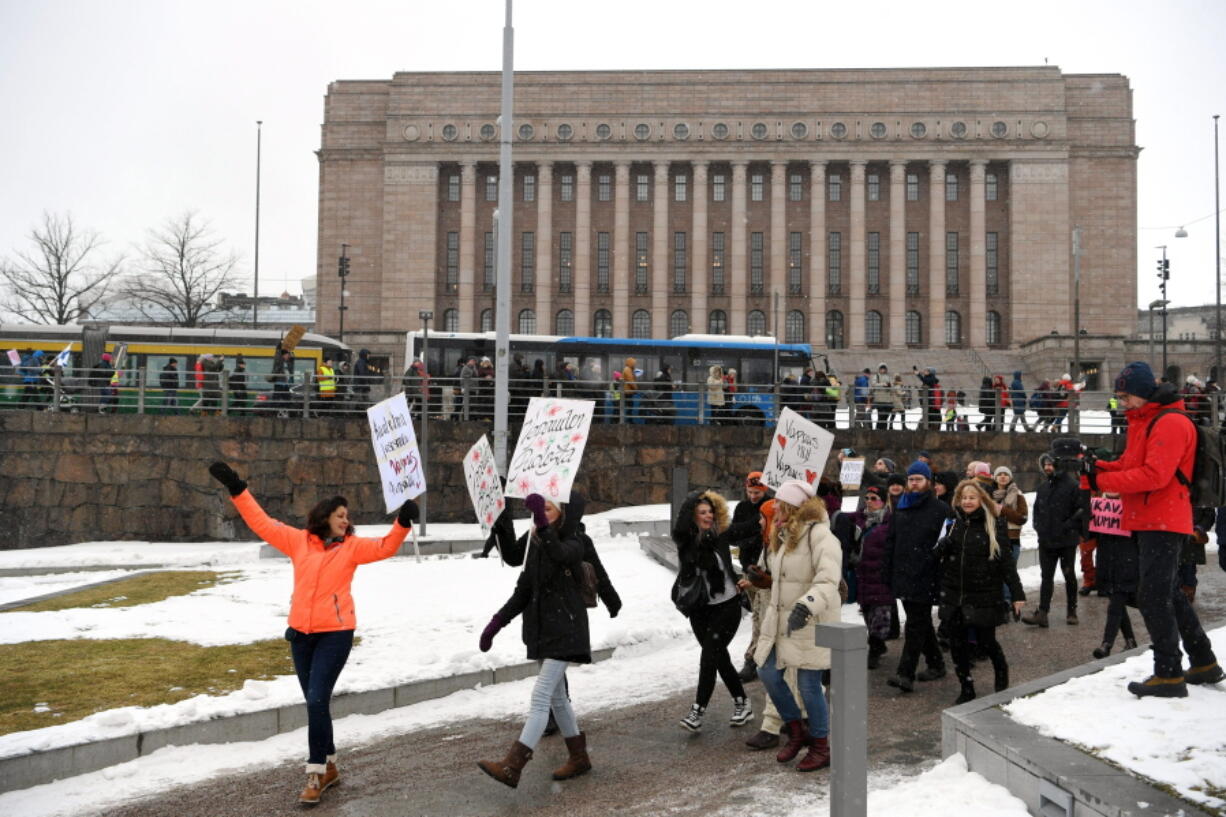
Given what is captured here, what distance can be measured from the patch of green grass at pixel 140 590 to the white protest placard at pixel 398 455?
309cm

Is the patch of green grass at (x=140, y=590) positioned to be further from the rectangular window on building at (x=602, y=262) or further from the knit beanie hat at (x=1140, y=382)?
the rectangular window on building at (x=602, y=262)

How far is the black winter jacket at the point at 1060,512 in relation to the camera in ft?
37.0

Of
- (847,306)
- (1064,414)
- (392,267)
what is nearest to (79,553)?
(1064,414)

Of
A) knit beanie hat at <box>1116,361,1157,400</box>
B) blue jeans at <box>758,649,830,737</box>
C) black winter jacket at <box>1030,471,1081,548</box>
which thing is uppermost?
knit beanie hat at <box>1116,361,1157,400</box>

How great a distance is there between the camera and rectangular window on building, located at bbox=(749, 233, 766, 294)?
72.9 m

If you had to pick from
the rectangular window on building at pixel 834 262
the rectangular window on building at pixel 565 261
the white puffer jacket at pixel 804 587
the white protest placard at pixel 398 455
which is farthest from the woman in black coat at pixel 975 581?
the rectangular window on building at pixel 565 261

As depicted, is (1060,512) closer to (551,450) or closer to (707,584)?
(707,584)

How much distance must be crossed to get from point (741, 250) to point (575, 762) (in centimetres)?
6706

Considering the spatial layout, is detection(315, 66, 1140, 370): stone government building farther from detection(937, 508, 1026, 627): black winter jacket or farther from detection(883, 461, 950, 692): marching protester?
detection(937, 508, 1026, 627): black winter jacket

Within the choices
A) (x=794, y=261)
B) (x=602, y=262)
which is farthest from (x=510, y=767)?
(x=794, y=261)

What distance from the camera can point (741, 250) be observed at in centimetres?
7212

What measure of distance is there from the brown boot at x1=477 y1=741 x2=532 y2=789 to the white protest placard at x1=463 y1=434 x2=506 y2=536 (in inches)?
244

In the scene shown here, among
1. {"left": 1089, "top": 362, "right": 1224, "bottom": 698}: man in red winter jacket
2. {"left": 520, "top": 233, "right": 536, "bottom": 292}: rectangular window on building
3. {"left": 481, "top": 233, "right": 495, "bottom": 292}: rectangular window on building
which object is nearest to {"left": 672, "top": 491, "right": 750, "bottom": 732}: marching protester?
{"left": 1089, "top": 362, "right": 1224, "bottom": 698}: man in red winter jacket

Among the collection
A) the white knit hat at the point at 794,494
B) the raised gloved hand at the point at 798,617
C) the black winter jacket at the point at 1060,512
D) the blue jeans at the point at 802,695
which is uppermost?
the white knit hat at the point at 794,494
